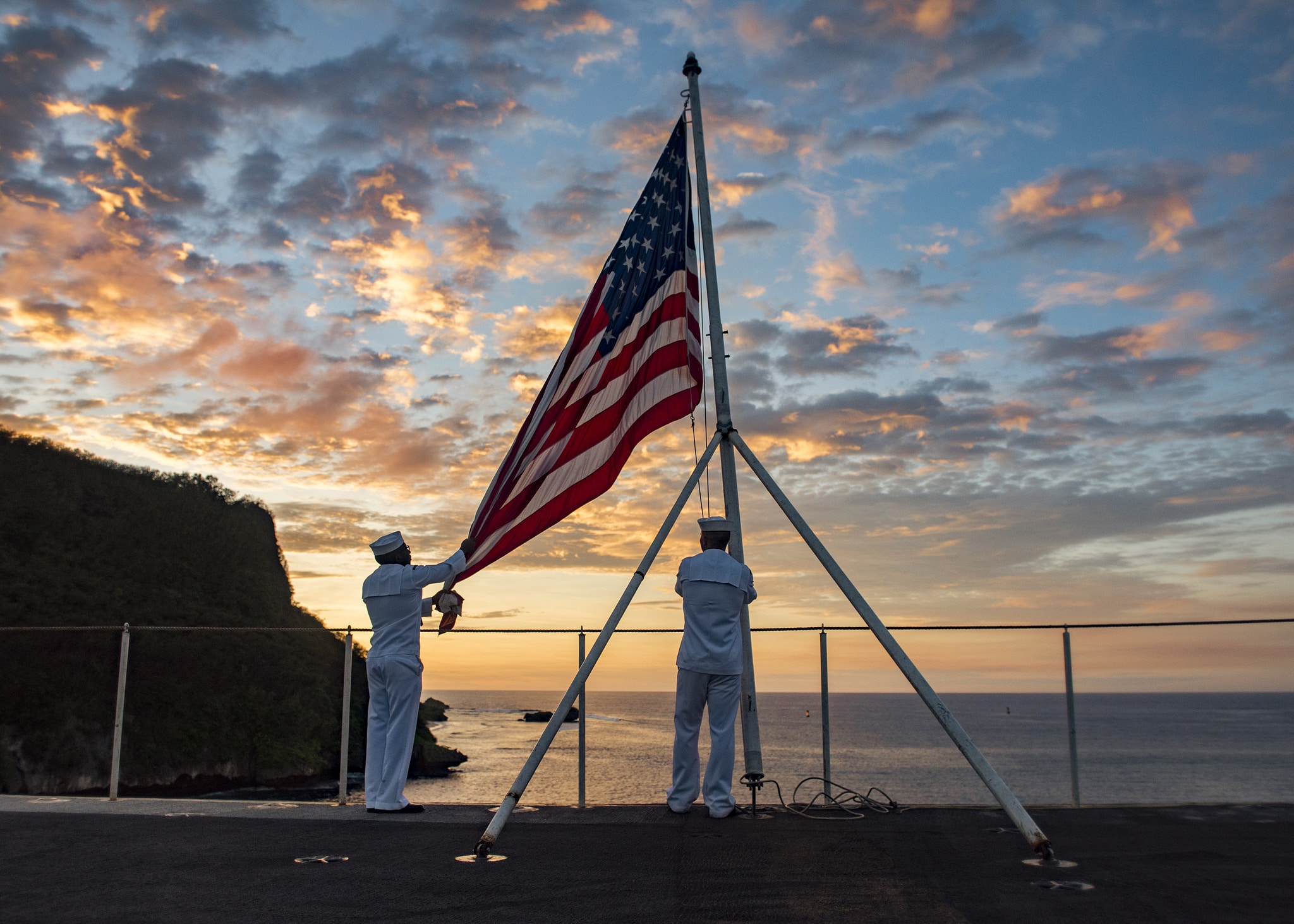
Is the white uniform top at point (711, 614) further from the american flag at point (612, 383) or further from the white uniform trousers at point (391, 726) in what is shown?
the white uniform trousers at point (391, 726)

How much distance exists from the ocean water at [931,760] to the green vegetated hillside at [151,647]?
1028 cm

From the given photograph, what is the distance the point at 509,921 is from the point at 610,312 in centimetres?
454

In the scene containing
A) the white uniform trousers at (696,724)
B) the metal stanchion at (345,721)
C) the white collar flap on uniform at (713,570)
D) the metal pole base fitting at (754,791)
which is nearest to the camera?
the metal pole base fitting at (754,791)

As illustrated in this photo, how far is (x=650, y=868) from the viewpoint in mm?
4188

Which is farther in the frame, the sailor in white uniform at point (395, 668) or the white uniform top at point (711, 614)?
the sailor in white uniform at point (395, 668)

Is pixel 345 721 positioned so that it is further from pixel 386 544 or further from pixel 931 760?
pixel 931 760

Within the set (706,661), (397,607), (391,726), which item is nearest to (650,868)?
(706,661)

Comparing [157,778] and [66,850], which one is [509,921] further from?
[157,778]

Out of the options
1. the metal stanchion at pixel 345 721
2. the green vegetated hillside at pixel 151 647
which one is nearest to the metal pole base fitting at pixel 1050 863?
the metal stanchion at pixel 345 721

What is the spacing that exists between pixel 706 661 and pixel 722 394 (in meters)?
2.10

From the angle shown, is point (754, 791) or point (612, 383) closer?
point (754, 791)

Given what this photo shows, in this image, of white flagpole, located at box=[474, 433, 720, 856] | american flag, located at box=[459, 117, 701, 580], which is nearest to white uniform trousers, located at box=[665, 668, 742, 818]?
white flagpole, located at box=[474, 433, 720, 856]

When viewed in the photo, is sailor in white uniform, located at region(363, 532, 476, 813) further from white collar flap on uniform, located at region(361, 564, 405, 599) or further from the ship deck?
the ship deck

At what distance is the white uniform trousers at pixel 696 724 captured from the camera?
589 centimetres
